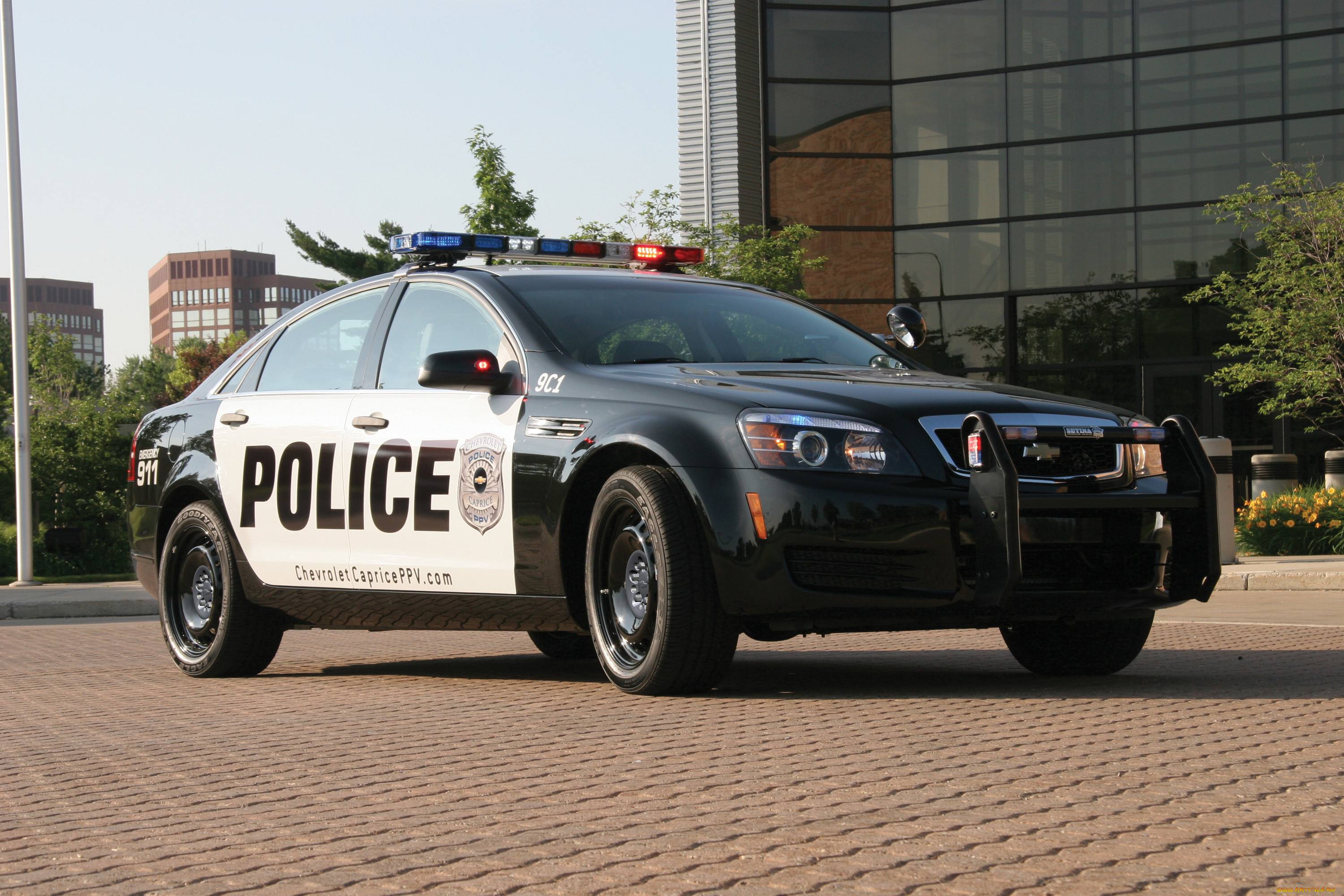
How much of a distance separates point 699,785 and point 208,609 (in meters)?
4.28

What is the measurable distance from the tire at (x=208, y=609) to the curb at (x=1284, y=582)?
8988mm

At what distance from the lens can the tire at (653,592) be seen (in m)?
5.59

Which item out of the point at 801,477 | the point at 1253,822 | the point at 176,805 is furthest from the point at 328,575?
the point at 1253,822

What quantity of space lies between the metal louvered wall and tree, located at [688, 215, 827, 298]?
64 cm

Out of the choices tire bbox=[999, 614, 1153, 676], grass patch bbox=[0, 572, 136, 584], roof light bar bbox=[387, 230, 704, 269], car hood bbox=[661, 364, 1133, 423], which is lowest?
grass patch bbox=[0, 572, 136, 584]

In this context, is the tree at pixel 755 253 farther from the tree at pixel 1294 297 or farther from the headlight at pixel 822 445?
the headlight at pixel 822 445

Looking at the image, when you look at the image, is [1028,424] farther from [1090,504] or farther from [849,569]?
[849,569]

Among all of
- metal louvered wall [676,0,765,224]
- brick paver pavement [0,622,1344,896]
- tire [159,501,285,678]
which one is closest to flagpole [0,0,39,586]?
metal louvered wall [676,0,765,224]

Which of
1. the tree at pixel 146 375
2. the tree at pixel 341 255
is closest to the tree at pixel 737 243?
the tree at pixel 341 255

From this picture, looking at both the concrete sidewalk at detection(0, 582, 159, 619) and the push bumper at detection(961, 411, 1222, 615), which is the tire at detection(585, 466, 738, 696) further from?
the concrete sidewalk at detection(0, 582, 159, 619)

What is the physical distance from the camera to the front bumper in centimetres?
545

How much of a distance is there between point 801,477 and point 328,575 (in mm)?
2526

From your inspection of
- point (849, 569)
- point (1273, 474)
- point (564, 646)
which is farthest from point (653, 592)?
point (1273, 474)

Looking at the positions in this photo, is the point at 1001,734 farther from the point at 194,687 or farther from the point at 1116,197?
the point at 1116,197
